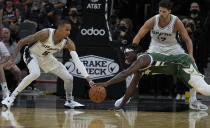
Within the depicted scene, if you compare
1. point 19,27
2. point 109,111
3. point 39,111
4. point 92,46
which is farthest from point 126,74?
point 19,27

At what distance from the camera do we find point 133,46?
8359mm

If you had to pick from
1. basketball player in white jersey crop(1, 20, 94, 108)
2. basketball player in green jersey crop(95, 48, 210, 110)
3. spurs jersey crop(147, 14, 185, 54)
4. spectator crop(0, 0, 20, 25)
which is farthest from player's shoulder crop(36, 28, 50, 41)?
spectator crop(0, 0, 20, 25)

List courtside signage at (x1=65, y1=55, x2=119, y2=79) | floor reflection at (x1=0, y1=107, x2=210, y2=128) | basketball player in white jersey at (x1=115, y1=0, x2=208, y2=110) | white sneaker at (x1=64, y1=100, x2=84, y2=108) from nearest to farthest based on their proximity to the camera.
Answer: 1. floor reflection at (x1=0, y1=107, x2=210, y2=128)
2. basketball player in white jersey at (x1=115, y1=0, x2=208, y2=110)
3. white sneaker at (x1=64, y1=100, x2=84, y2=108)
4. courtside signage at (x1=65, y1=55, x2=119, y2=79)

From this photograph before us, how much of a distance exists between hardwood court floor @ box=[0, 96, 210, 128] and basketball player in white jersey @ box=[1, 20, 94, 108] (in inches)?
13.2

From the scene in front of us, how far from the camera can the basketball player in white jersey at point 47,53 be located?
8.73 meters

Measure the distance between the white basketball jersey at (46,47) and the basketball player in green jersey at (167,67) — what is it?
1.32m

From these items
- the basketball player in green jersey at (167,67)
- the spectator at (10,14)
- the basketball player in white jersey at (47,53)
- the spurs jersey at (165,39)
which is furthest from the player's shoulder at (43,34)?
the spectator at (10,14)

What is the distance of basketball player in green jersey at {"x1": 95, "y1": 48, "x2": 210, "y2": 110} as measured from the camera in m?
7.90

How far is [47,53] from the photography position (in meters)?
9.05

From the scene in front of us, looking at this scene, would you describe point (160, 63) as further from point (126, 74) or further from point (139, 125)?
point (139, 125)

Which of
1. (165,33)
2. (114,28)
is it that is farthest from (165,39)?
(114,28)

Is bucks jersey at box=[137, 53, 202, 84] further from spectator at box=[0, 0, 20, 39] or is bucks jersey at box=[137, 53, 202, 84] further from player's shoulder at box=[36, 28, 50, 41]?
spectator at box=[0, 0, 20, 39]

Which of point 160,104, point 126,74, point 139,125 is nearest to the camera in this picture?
point 139,125

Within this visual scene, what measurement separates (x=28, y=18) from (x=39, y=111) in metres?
4.65
